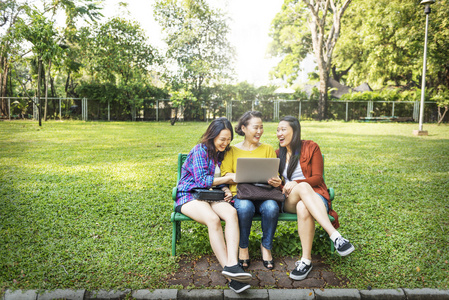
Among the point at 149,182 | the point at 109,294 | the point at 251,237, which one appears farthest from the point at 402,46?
the point at 109,294

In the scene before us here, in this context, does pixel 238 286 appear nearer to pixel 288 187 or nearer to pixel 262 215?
pixel 262 215

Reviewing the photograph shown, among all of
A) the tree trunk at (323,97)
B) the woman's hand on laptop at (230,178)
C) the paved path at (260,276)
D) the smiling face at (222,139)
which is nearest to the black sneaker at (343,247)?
the paved path at (260,276)

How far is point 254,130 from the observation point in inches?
141

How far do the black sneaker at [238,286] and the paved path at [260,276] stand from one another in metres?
0.15

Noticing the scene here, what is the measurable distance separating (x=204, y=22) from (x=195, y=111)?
6.39 metres

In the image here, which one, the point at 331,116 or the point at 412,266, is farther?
the point at 331,116

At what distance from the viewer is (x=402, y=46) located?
70.6 ft

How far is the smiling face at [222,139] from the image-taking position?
3420 mm

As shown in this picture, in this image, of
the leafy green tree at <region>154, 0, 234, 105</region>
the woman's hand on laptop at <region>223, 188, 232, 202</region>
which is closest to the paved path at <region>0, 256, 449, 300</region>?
the woman's hand on laptop at <region>223, 188, 232, 202</region>

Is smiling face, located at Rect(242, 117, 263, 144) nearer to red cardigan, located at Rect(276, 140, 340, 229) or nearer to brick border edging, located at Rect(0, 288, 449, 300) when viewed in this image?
red cardigan, located at Rect(276, 140, 340, 229)

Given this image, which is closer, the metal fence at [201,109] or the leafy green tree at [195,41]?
the metal fence at [201,109]

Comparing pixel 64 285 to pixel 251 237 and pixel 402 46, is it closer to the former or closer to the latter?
pixel 251 237

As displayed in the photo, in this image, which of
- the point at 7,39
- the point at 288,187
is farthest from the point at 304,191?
the point at 7,39

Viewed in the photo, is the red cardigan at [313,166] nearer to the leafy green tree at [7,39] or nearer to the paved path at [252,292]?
the paved path at [252,292]
